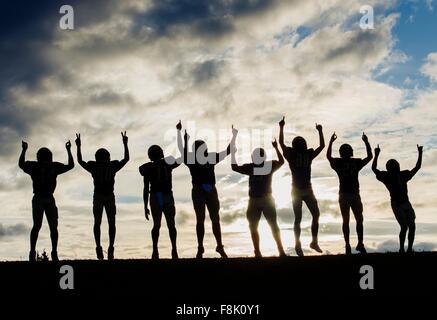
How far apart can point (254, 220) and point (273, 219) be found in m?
0.49

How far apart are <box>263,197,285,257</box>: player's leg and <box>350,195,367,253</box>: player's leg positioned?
2.24m

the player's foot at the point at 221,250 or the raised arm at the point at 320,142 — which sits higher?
the raised arm at the point at 320,142

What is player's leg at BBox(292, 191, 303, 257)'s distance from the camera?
16047 millimetres

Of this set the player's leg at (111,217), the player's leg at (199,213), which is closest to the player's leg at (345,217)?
the player's leg at (199,213)

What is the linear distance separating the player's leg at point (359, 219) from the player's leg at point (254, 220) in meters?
2.66

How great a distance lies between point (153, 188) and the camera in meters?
15.7

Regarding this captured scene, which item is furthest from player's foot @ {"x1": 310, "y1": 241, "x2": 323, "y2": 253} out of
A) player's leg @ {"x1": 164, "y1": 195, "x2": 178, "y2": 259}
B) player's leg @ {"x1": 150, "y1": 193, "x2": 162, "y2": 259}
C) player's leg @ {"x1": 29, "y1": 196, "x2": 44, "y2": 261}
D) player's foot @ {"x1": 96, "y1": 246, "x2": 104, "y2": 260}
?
player's leg @ {"x1": 29, "y1": 196, "x2": 44, "y2": 261}

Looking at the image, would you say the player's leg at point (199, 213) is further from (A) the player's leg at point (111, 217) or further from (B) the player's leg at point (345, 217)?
(B) the player's leg at point (345, 217)

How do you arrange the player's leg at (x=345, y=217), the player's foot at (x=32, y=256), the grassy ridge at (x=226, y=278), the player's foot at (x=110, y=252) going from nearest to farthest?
the grassy ridge at (x=226, y=278), the player's foot at (x=32, y=256), the player's foot at (x=110, y=252), the player's leg at (x=345, y=217)

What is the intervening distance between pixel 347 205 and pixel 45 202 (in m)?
7.93

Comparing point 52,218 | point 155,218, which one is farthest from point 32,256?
point 155,218

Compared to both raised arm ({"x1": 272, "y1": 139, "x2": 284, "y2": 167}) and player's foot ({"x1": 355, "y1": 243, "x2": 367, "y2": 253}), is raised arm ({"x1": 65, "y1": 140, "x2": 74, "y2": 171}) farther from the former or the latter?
player's foot ({"x1": 355, "y1": 243, "x2": 367, "y2": 253})

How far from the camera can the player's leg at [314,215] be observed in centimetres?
1605
